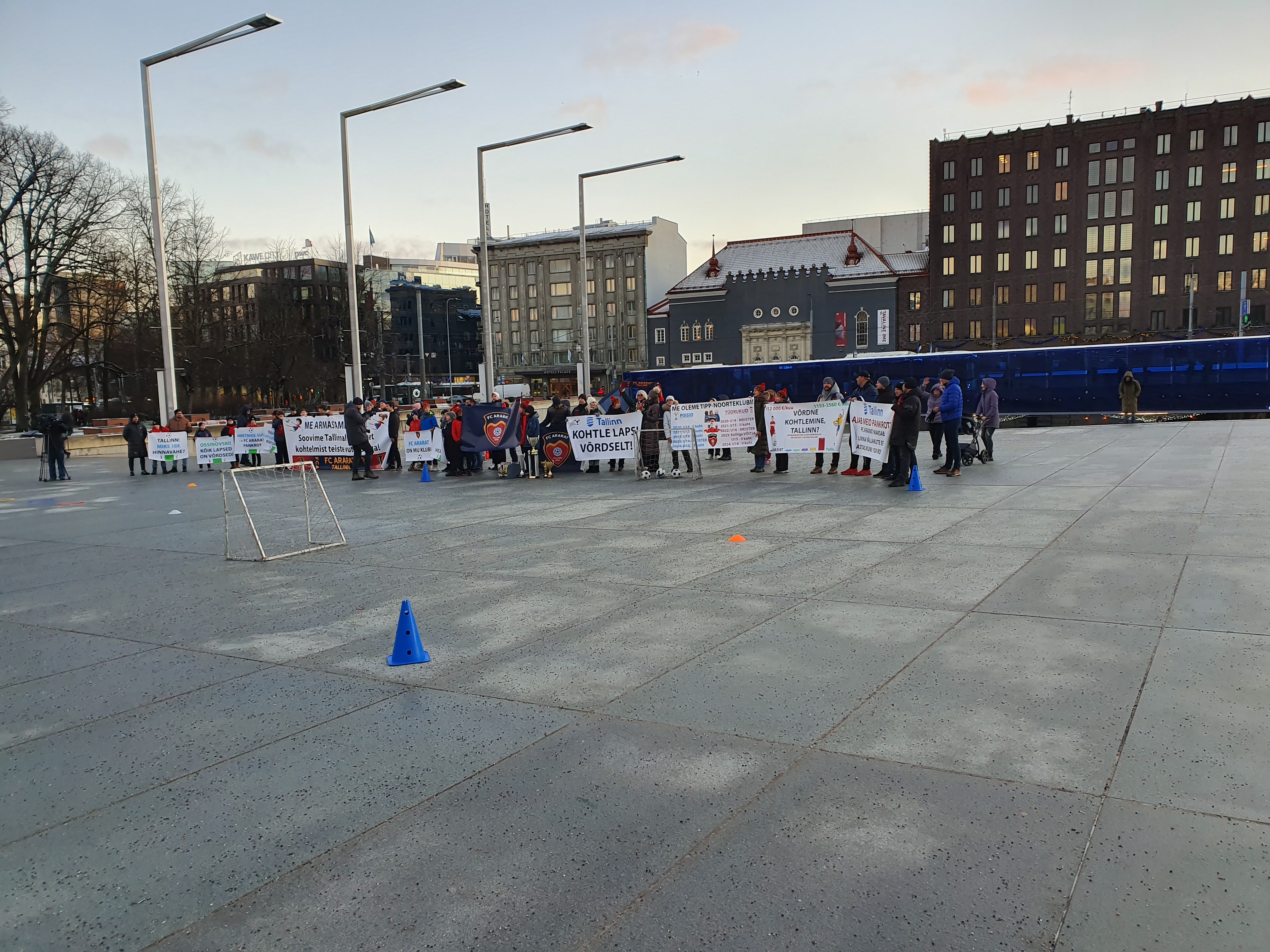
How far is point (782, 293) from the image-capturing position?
8600cm

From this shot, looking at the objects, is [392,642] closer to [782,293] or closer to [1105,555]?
[1105,555]

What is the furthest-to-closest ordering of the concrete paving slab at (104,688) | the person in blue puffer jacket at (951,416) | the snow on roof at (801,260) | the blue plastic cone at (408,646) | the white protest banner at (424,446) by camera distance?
1. the snow on roof at (801,260)
2. the white protest banner at (424,446)
3. the person in blue puffer jacket at (951,416)
4. the blue plastic cone at (408,646)
5. the concrete paving slab at (104,688)

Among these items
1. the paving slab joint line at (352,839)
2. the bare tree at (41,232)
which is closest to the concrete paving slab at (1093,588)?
the paving slab joint line at (352,839)

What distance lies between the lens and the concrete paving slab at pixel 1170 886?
3010 millimetres

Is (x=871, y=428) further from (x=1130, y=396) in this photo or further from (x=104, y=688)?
(x=1130, y=396)

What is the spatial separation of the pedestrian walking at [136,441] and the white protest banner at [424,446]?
27.6ft

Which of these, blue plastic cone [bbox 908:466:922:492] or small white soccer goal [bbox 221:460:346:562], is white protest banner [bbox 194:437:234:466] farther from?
blue plastic cone [bbox 908:466:922:492]

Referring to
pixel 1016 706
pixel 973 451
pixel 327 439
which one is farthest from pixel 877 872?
pixel 327 439

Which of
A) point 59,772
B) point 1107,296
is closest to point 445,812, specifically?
point 59,772

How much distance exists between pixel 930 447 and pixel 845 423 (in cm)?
731

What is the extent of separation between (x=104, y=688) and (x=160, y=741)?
4.50 feet

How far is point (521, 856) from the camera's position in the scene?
368cm

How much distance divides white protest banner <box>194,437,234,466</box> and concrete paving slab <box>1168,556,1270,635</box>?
25.5 m

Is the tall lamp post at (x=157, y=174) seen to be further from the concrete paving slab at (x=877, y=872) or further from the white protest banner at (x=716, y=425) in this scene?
the concrete paving slab at (x=877, y=872)
